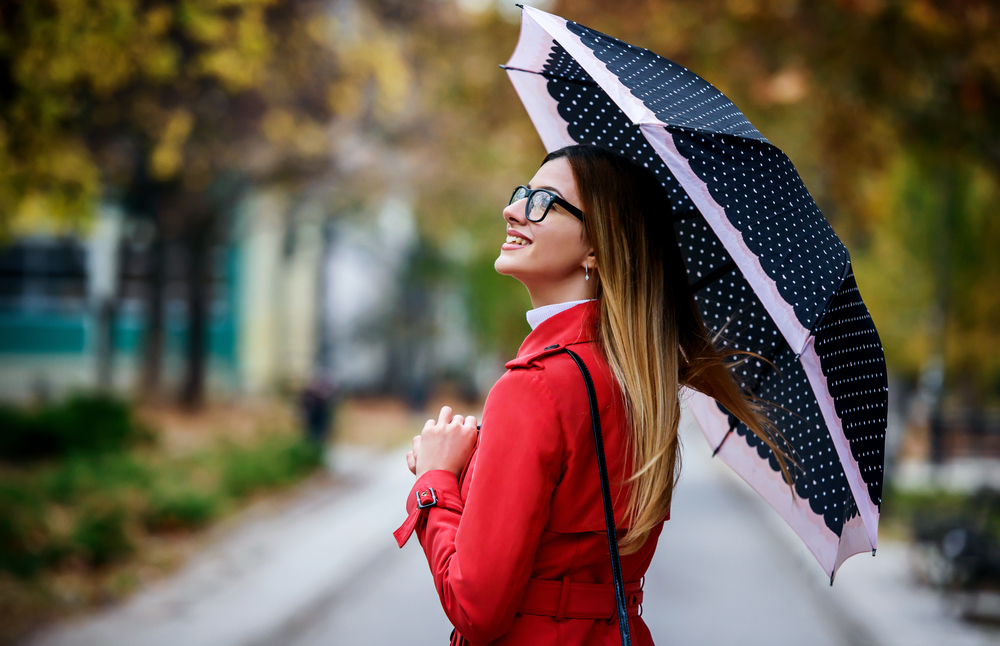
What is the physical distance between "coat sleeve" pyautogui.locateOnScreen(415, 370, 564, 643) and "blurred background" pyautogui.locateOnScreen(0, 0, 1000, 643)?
5.41 m

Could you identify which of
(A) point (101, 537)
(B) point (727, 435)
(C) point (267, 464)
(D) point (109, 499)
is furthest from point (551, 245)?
(C) point (267, 464)

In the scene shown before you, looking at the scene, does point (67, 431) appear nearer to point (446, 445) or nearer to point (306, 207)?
point (306, 207)

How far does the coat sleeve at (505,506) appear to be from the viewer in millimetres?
1768

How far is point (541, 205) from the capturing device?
6.80 ft

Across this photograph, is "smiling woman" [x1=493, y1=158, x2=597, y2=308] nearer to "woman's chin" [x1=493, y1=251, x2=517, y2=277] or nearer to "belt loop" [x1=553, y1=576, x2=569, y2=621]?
"woman's chin" [x1=493, y1=251, x2=517, y2=277]

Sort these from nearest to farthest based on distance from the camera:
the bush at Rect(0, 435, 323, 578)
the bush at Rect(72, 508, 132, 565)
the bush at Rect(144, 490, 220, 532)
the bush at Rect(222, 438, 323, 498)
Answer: the bush at Rect(0, 435, 323, 578), the bush at Rect(72, 508, 132, 565), the bush at Rect(144, 490, 220, 532), the bush at Rect(222, 438, 323, 498)

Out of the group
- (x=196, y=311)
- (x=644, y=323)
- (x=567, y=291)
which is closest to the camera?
(x=644, y=323)

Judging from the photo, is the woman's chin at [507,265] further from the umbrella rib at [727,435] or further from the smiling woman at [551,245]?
the umbrella rib at [727,435]

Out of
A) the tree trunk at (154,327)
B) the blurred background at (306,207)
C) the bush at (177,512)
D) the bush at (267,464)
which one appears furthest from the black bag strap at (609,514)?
the tree trunk at (154,327)

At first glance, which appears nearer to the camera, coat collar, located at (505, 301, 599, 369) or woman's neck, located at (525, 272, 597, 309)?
coat collar, located at (505, 301, 599, 369)

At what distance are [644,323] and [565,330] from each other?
0.59ft

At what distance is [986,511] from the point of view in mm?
10219

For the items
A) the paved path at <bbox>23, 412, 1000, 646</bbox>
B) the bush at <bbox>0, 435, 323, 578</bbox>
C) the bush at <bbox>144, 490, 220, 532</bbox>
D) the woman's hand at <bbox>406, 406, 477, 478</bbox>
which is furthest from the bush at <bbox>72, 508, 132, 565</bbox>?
the woman's hand at <bbox>406, 406, 477, 478</bbox>

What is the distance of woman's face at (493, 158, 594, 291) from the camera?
80.7 inches
